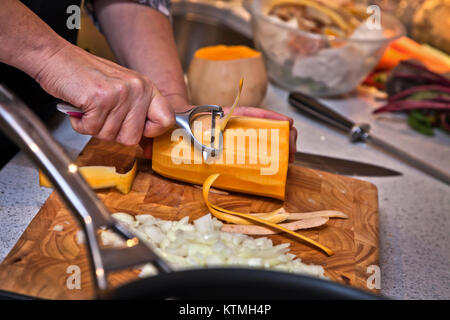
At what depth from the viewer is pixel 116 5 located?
109 cm

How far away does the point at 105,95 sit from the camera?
76cm

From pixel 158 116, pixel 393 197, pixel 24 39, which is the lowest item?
pixel 393 197

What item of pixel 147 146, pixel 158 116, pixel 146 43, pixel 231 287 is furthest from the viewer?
pixel 146 43

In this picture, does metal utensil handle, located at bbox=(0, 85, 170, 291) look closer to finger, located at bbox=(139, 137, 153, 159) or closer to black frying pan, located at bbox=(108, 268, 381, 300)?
black frying pan, located at bbox=(108, 268, 381, 300)

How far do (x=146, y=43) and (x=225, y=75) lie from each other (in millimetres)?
203

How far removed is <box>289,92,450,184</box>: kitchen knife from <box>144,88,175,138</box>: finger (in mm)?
569

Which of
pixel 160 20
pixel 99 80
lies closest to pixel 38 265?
pixel 99 80

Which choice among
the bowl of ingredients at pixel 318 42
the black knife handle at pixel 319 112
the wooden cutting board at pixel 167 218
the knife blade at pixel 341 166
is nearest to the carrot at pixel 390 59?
the bowl of ingredients at pixel 318 42

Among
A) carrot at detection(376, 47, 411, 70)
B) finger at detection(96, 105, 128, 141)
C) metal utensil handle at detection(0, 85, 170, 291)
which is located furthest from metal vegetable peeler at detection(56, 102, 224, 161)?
carrot at detection(376, 47, 411, 70)

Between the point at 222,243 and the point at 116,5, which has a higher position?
the point at 116,5

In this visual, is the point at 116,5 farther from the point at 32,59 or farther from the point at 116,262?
the point at 116,262

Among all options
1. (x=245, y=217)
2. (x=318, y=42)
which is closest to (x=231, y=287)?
(x=245, y=217)

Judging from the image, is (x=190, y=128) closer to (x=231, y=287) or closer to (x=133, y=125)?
(x=133, y=125)
